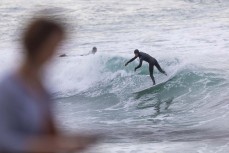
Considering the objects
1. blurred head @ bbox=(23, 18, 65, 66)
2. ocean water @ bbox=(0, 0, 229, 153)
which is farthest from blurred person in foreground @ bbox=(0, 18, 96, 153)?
ocean water @ bbox=(0, 0, 229, 153)

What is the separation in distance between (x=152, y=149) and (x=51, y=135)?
11.1 m

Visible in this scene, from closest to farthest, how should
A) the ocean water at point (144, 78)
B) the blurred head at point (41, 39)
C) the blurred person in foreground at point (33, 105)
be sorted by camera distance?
the blurred person in foreground at point (33, 105) < the blurred head at point (41, 39) < the ocean water at point (144, 78)

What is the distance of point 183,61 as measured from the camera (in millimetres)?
28062

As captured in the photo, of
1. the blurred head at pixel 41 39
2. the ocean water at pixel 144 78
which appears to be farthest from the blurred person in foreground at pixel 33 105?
the ocean water at pixel 144 78

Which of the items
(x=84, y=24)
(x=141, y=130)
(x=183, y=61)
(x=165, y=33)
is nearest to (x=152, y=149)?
(x=141, y=130)

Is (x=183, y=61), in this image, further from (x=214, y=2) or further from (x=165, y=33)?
(x=214, y=2)

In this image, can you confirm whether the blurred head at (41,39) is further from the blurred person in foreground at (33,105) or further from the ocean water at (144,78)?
the ocean water at (144,78)

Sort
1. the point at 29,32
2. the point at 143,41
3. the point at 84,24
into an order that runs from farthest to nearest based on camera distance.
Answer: the point at 84,24 → the point at 143,41 → the point at 29,32

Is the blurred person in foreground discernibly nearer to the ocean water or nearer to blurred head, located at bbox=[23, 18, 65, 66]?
blurred head, located at bbox=[23, 18, 65, 66]

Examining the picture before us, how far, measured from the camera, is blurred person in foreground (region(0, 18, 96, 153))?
274 centimetres

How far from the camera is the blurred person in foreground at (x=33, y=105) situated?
108 inches

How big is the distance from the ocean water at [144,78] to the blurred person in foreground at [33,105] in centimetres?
13

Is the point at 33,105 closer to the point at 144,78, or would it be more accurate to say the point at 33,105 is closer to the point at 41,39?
the point at 41,39

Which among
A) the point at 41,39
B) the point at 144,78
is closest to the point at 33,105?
the point at 41,39
